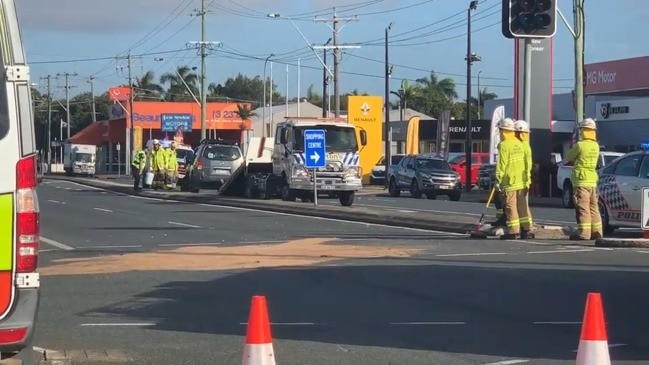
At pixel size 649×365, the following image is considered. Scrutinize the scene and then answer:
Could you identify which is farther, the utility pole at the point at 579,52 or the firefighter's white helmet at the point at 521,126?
→ the utility pole at the point at 579,52

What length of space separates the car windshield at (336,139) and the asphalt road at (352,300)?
11.8m

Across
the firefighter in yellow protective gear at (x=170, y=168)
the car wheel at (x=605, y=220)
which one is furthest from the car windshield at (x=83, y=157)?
the car wheel at (x=605, y=220)

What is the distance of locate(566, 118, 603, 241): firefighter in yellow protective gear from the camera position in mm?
17500

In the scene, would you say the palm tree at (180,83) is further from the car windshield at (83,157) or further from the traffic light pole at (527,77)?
the traffic light pole at (527,77)

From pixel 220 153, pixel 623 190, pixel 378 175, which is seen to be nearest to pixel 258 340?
pixel 623 190

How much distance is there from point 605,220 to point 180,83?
108809 millimetres

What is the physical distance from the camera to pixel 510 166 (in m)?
17.9

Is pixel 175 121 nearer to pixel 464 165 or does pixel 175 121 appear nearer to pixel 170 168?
pixel 464 165

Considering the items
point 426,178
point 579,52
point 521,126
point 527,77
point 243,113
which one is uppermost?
point 243,113

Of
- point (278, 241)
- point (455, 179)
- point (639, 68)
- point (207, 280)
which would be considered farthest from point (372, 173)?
point (207, 280)

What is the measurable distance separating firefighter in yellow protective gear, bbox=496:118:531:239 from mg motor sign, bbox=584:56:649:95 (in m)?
35.9

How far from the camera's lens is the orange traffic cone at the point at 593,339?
Result: 6.80 meters

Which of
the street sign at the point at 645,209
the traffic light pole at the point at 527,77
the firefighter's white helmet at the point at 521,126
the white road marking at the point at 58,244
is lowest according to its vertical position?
the white road marking at the point at 58,244

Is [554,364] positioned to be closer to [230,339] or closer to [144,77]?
[230,339]
